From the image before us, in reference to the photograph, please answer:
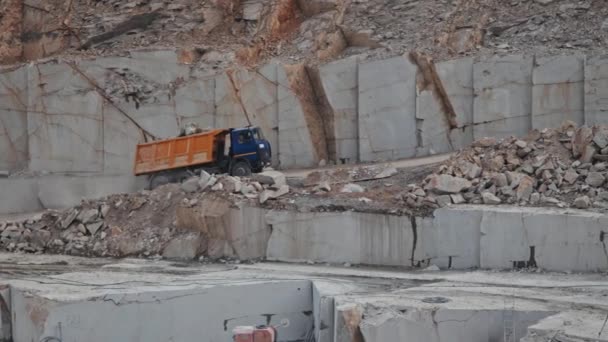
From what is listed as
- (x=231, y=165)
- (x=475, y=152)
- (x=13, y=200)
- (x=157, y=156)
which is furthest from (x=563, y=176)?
(x=13, y=200)

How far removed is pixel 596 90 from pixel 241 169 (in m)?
7.98

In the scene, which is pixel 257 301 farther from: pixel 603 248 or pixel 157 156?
pixel 157 156

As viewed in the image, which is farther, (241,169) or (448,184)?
(241,169)

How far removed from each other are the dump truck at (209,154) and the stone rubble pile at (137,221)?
7.37 ft

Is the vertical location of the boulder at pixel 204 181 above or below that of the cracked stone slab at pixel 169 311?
above

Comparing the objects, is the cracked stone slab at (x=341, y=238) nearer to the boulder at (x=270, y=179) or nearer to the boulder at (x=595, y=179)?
the boulder at (x=270, y=179)

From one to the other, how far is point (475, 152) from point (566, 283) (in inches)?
166

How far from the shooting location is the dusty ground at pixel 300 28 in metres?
24.0

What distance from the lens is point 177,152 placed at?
2206 cm

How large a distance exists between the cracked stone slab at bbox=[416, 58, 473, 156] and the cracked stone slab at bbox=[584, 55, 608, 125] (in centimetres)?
268

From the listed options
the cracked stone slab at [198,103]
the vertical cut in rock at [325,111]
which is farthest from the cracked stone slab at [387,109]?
the cracked stone slab at [198,103]

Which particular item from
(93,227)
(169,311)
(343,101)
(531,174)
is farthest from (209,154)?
(531,174)

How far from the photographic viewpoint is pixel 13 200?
24.2 metres

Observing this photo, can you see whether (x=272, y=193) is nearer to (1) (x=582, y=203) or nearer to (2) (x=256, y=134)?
(2) (x=256, y=134)
